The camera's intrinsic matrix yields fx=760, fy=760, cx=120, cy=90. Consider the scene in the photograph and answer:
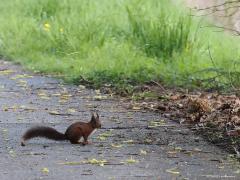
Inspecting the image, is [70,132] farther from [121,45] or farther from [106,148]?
[121,45]

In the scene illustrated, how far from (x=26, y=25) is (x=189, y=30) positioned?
4169 mm

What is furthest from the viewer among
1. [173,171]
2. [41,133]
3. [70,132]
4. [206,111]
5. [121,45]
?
[121,45]

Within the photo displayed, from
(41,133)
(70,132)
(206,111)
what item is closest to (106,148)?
(70,132)

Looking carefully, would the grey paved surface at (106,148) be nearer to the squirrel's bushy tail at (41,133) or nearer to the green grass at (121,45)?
the squirrel's bushy tail at (41,133)

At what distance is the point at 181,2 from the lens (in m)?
14.4

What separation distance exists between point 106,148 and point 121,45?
556cm

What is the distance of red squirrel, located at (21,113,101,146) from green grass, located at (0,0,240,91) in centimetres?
208

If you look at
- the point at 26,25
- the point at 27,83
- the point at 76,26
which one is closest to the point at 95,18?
the point at 76,26

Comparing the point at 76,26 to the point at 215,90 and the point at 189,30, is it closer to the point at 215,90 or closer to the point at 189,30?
the point at 189,30

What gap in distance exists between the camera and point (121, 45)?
11523mm

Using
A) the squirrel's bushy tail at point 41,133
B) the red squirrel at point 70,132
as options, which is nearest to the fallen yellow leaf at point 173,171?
the red squirrel at point 70,132

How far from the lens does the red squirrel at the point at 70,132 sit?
A: 604 centimetres

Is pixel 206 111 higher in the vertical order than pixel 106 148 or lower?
higher

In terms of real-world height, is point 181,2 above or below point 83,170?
above
